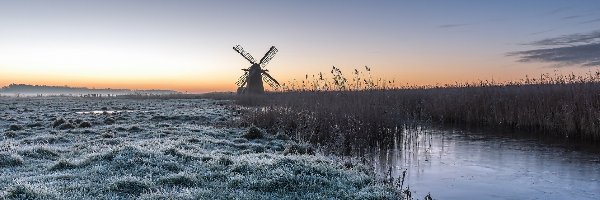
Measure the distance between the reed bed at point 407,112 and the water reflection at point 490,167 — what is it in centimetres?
128

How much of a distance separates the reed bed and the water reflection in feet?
Answer: 4.18

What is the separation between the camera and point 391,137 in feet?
62.8

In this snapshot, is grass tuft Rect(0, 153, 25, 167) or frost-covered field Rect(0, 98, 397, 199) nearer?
frost-covered field Rect(0, 98, 397, 199)

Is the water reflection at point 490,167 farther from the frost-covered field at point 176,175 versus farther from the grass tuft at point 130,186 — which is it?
the grass tuft at point 130,186

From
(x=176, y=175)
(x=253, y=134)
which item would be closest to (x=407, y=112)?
(x=253, y=134)

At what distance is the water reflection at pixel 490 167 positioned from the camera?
1119cm

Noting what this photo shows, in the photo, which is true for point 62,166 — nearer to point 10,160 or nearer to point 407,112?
point 10,160

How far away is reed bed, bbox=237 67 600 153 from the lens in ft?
60.7

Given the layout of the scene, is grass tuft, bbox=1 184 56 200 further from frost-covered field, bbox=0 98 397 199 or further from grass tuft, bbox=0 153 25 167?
grass tuft, bbox=0 153 25 167

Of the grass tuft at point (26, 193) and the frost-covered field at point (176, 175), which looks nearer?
the grass tuft at point (26, 193)

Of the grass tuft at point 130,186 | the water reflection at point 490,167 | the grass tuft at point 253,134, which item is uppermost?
the grass tuft at point 253,134

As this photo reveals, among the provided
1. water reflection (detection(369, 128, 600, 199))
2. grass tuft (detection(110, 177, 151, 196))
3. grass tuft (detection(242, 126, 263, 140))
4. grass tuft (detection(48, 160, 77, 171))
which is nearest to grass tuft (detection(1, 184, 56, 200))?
grass tuft (detection(110, 177, 151, 196))

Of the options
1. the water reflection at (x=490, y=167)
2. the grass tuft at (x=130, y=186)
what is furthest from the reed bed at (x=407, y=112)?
the grass tuft at (x=130, y=186)

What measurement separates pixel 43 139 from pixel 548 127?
2128 cm
